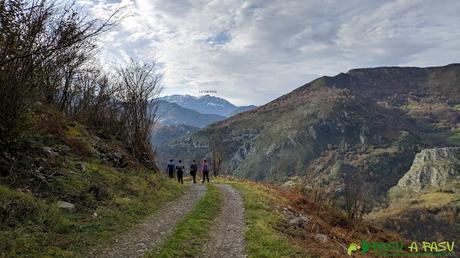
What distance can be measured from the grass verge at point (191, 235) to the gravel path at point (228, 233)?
315mm

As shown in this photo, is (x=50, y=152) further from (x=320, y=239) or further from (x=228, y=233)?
(x=320, y=239)

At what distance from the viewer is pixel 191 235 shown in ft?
44.5

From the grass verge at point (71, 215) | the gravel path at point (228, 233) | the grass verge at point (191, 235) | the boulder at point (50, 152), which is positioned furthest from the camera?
the boulder at point (50, 152)

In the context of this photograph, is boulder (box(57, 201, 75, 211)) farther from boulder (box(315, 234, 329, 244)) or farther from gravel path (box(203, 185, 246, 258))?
boulder (box(315, 234, 329, 244))

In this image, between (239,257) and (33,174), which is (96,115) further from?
(239,257)

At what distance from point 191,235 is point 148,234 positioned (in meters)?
1.56

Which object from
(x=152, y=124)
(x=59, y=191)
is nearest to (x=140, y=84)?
(x=152, y=124)

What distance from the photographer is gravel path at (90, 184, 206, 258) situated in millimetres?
10734

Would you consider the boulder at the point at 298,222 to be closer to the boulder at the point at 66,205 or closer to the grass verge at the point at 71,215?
the grass verge at the point at 71,215

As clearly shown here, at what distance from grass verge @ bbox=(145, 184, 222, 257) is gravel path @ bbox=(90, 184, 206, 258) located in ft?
1.10

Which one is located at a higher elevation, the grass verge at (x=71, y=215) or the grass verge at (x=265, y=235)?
the grass verge at (x=71, y=215)

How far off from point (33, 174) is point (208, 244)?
684 cm

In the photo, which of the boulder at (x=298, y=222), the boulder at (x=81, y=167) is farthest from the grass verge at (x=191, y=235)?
the boulder at (x=81, y=167)

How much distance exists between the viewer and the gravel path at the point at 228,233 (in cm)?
1228
